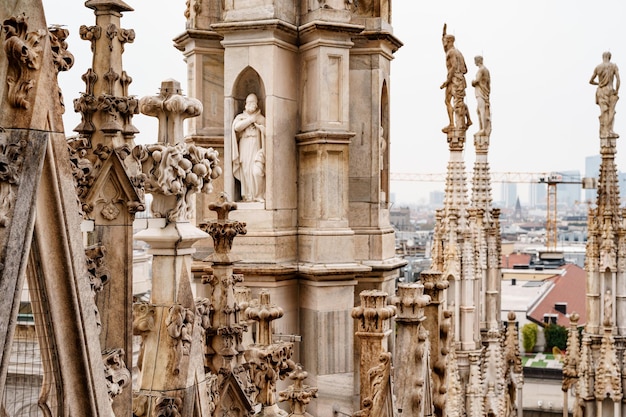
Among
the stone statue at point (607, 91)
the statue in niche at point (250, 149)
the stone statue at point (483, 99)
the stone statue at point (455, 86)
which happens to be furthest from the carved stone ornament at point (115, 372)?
the stone statue at point (607, 91)

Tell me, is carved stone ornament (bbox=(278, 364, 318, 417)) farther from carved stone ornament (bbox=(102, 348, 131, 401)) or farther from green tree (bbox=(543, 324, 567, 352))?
green tree (bbox=(543, 324, 567, 352))

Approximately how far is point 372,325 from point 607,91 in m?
18.6

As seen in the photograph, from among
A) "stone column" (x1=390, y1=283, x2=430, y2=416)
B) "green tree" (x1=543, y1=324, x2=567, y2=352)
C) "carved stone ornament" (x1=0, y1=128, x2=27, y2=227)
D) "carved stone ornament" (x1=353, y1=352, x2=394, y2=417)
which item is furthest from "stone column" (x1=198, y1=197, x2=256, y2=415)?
"green tree" (x1=543, y1=324, x2=567, y2=352)

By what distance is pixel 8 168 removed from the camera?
7.00ft

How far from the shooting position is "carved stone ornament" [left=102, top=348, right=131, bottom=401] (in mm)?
2825

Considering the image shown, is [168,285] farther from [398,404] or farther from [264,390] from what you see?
[398,404]

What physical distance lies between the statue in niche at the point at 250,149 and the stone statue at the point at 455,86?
11.6 m

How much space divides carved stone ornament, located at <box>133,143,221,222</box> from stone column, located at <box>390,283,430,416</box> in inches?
92.8

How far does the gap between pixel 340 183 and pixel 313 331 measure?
4.20 ft

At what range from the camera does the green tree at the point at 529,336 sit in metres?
60.1

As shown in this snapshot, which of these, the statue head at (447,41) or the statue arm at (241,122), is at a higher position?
the statue head at (447,41)

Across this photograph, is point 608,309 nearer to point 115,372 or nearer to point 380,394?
point 380,394

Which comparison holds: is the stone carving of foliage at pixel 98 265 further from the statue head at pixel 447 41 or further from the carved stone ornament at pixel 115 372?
the statue head at pixel 447 41

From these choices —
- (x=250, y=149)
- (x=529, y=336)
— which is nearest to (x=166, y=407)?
(x=250, y=149)
